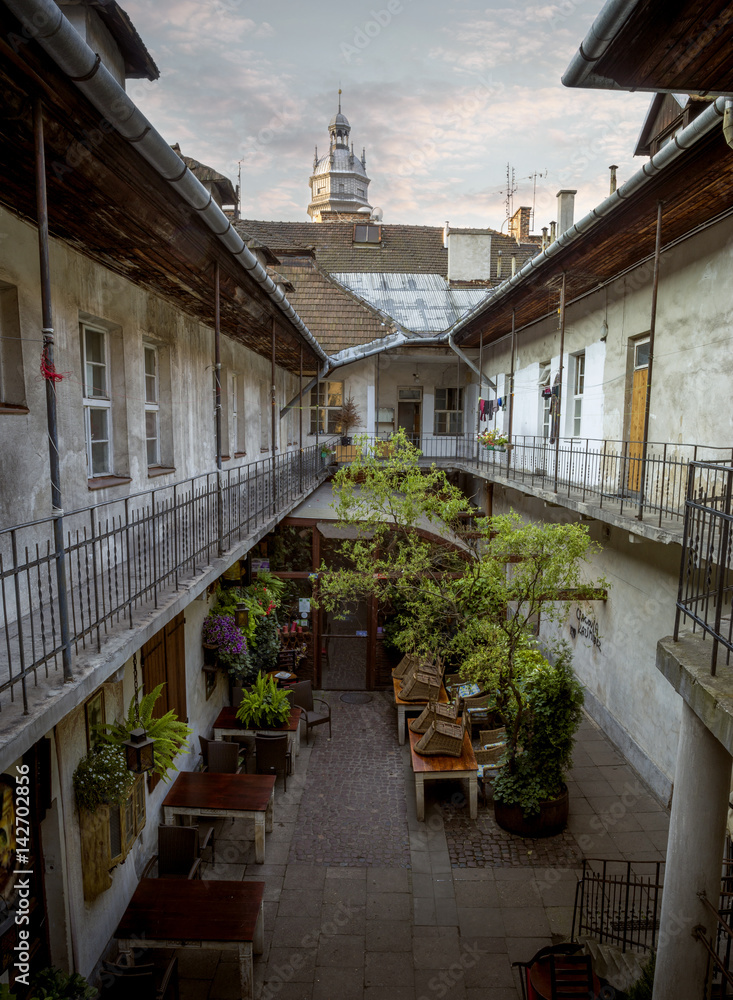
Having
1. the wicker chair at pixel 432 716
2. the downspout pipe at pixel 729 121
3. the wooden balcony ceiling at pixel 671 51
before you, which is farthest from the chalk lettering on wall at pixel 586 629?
the wooden balcony ceiling at pixel 671 51

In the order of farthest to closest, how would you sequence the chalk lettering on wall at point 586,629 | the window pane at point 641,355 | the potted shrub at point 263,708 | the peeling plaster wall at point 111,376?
the chalk lettering on wall at point 586,629, the window pane at point 641,355, the potted shrub at point 263,708, the peeling plaster wall at point 111,376

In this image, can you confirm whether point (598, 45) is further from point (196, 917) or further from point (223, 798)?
point (223, 798)

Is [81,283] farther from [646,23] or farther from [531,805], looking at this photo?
[531,805]

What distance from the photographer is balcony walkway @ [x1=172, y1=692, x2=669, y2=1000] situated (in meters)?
6.31

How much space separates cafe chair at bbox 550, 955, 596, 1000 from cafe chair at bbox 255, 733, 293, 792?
197 inches

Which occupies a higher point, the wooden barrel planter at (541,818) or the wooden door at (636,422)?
the wooden door at (636,422)

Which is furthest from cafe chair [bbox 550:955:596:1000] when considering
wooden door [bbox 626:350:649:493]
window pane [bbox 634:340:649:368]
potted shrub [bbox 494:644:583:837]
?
window pane [bbox 634:340:649:368]

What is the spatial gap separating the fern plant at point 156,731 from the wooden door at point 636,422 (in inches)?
306

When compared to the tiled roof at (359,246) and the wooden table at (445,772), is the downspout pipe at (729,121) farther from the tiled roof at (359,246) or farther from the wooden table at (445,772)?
the tiled roof at (359,246)

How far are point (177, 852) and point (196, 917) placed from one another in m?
1.20

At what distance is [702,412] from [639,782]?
570 cm

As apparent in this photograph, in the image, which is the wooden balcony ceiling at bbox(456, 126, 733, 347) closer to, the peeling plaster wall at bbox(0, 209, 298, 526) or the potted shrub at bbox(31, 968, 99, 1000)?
the peeling plaster wall at bbox(0, 209, 298, 526)

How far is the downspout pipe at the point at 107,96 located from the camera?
2.88 m

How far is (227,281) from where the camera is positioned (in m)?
7.82
